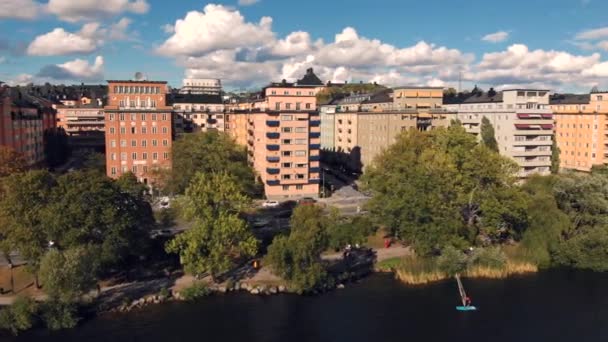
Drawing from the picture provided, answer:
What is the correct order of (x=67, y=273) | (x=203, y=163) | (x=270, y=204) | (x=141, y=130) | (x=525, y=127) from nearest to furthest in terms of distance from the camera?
(x=67, y=273) → (x=203, y=163) → (x=270, y=204) → (x=525, y=127) → (x=141, y=130)

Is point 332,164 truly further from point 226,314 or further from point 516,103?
point 226,314

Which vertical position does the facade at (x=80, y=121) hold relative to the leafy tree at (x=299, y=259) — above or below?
above

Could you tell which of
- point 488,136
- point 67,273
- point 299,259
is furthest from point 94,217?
point 488,136

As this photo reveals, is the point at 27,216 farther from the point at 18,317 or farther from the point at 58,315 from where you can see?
the point at 58,315

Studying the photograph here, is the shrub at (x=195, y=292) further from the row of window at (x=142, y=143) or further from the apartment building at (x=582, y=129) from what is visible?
the apartment building at (x=582, y=129)

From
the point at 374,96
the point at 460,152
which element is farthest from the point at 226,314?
the point at 374,96

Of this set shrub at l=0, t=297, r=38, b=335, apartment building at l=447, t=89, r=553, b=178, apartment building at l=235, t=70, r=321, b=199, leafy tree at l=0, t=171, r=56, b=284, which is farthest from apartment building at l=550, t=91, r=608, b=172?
shrub at l=0, t=297, r=38, b=335

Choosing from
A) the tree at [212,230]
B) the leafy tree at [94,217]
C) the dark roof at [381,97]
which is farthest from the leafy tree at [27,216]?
the dark roof at [381,97]
